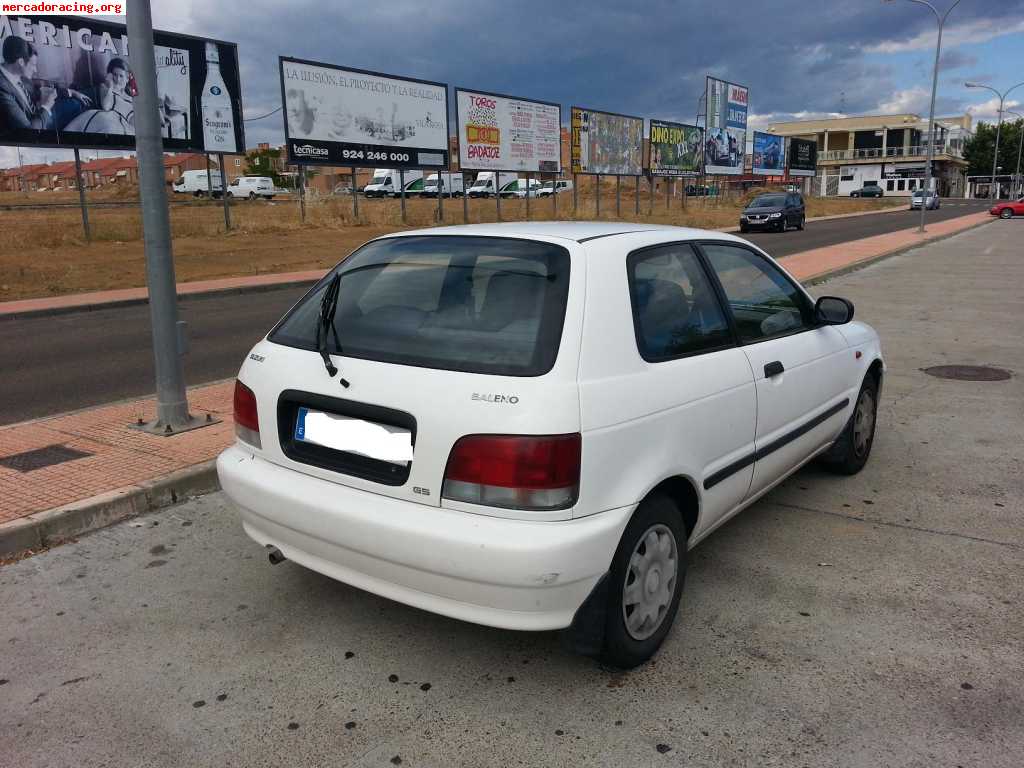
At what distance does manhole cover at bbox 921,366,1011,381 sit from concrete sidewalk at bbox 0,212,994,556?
6572 millimetres

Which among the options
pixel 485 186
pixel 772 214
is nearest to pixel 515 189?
pixel 485 186

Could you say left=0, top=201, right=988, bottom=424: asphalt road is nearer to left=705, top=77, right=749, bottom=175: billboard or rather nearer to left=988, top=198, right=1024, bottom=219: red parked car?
left=705, top=77, right=749, bottom=175: billboard

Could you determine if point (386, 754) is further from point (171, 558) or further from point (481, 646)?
point (171, 558)

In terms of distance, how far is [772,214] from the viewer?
114 feet

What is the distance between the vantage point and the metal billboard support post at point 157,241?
562 cm

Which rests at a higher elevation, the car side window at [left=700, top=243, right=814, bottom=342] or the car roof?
the car roof

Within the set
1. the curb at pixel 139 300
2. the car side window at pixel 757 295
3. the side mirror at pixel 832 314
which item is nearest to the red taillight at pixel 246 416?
the car side window at pixel 757 295

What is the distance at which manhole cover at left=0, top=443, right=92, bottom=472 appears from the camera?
5191 millimetres

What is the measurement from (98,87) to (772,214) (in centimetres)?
2477

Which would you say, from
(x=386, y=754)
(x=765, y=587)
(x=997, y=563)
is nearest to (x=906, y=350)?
(x=997, y=563)

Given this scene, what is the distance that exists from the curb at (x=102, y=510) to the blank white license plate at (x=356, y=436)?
1922 mm

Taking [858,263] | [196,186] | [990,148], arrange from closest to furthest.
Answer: [858,263], [196,186], [990,148]

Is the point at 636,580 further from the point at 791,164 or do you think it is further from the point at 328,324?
the point at 791,164

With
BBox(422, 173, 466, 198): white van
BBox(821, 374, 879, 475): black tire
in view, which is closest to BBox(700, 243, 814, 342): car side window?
BBox(821, 374, 879, 475): black tire
